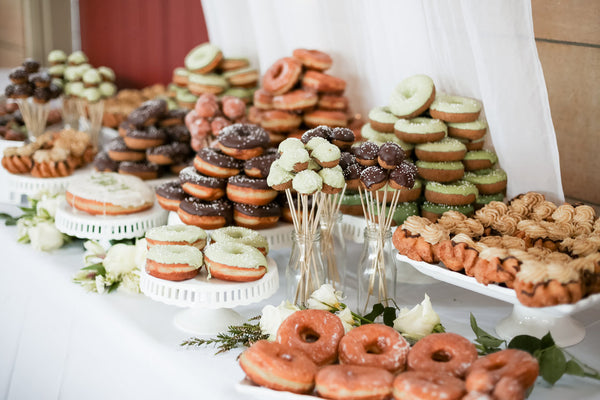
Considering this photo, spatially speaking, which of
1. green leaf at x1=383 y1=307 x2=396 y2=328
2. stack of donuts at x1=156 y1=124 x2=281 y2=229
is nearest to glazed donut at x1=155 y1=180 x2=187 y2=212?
stack of donuts at x1=156 y1=124 x2=281 y2=229

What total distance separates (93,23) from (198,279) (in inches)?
149

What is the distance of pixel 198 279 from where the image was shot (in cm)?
139

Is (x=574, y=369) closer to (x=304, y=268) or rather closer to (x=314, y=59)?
(x=304, y=268)

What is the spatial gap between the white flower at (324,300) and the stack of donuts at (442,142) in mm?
444

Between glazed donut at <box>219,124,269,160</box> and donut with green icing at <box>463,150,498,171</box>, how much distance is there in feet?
1.87

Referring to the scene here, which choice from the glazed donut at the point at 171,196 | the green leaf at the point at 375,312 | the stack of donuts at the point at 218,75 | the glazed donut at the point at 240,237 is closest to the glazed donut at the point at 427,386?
the green leaf at the point at 375,312

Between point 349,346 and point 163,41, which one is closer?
point 349,346

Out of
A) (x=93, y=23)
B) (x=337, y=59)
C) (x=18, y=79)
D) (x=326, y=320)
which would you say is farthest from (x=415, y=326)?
(x=93, y=23)

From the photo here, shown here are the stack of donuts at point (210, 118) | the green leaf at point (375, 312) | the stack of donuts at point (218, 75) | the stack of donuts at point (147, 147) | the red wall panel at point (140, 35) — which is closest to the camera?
the green leaf at point (375, 312)

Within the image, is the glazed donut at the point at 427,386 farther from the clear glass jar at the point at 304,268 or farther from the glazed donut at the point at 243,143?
the glazed donut at the point at 243,143

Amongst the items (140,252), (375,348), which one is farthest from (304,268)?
(140,252)

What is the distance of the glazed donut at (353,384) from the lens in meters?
1.02

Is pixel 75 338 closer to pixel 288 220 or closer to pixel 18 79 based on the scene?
pixel 288 220

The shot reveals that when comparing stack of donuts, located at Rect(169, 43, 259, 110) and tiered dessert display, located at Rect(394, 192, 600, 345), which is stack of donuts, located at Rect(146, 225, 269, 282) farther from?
stack of donuts, located at Rect(169, 43, 259, 110)
